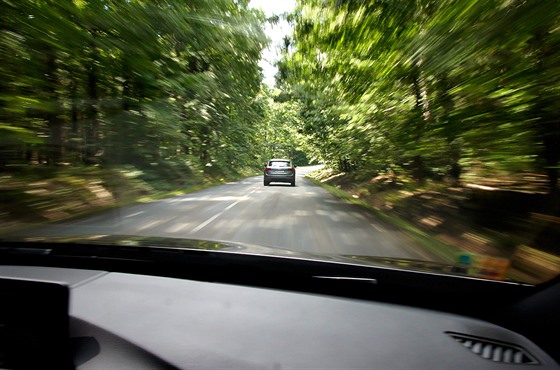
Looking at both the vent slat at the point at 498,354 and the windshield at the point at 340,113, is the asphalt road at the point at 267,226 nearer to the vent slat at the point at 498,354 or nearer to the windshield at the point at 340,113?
the windshield at the point at 340,113

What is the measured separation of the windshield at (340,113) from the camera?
186 inches

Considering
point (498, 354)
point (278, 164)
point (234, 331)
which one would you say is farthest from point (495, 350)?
point (278, 164)

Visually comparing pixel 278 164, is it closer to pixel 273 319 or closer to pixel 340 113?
pixel 340 113

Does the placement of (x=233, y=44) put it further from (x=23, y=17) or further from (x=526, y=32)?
(x=526, y=32)

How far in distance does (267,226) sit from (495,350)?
21.0 feet

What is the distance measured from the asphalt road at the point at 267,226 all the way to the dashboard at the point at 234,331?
121 inches

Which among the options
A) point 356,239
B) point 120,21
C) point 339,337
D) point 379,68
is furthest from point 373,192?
point 339,337

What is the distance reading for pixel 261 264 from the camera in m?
2.19

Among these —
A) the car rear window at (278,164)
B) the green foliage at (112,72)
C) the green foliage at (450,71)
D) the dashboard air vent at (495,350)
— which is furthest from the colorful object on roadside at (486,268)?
the car rear window at (278,164)

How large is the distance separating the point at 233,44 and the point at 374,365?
1409 centimetres

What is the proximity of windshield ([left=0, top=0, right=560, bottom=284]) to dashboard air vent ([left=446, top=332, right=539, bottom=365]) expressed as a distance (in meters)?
0.45

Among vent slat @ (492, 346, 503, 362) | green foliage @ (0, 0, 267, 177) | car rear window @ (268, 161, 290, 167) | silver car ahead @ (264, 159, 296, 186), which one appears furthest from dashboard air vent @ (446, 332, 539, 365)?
car rear window @ (268, 161, 290, 167)

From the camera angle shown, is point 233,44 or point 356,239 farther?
point 233,44

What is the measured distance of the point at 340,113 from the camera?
1312cm
